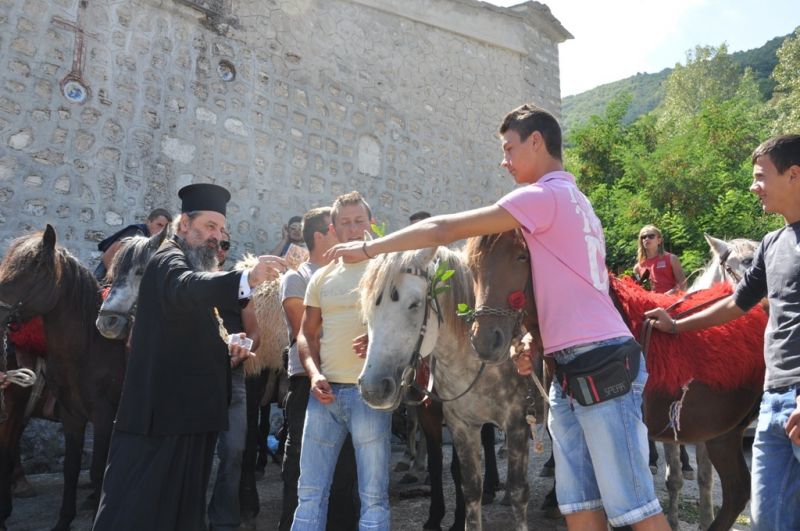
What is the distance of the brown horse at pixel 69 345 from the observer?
15.2 feet

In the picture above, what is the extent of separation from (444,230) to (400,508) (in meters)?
3.75

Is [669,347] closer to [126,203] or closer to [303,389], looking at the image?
[303,389]

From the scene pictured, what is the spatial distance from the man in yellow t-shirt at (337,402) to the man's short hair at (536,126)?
4.38ft

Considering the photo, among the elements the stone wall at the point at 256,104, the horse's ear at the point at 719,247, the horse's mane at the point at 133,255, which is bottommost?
the horse's mane at the point at 133,255

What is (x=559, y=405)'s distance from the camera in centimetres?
253

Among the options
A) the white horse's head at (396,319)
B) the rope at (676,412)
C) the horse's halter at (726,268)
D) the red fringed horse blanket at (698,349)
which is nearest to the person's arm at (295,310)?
the white horse's head at (396,319)

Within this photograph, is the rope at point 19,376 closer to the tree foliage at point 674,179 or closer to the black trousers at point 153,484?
the black trousers at point 153,484

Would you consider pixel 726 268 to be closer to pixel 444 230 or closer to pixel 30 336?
pixel 444 230

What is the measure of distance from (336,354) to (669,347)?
183cm

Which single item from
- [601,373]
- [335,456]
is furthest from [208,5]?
[601,373]

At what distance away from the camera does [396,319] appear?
10.1ft

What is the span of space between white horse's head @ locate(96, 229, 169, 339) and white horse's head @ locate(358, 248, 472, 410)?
1.89 m

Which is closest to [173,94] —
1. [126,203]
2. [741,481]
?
[126,203]

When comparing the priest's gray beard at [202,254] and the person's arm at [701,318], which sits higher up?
the priest's gray beard at [202,254]
